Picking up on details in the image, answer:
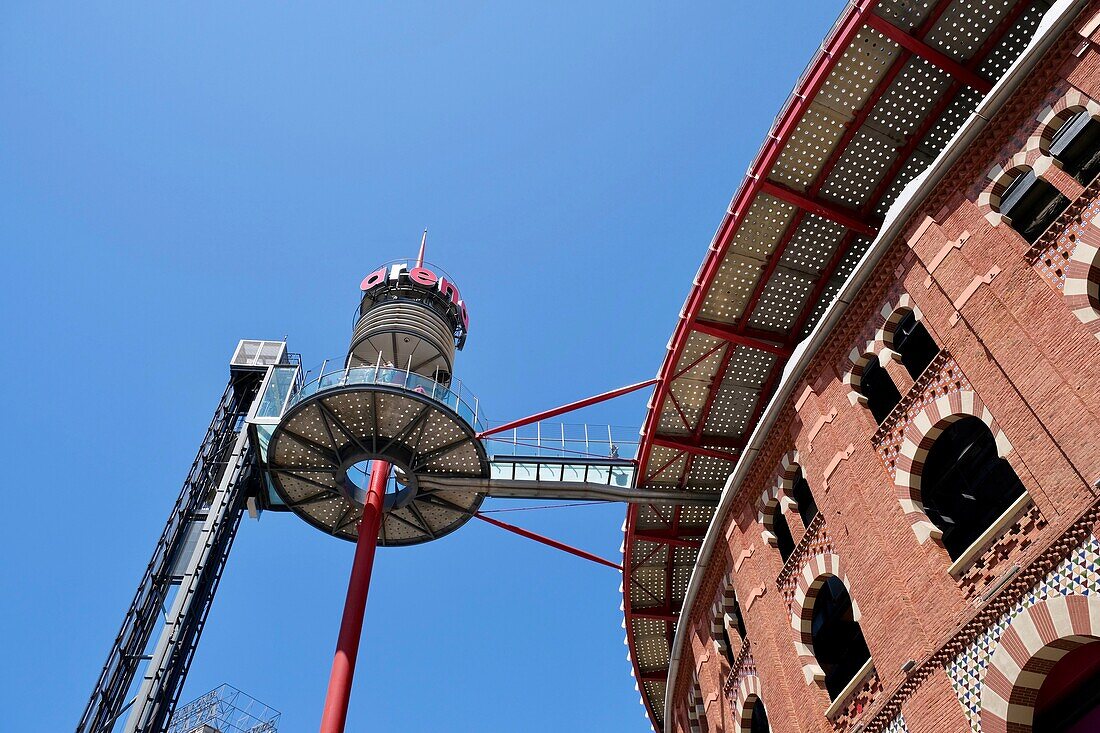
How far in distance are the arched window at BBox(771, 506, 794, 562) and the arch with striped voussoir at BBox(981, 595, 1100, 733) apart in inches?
321

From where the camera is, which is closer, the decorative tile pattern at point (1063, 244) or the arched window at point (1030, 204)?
the decorative tile pattern at point (1063, 244)

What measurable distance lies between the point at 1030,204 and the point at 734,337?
8.02 m

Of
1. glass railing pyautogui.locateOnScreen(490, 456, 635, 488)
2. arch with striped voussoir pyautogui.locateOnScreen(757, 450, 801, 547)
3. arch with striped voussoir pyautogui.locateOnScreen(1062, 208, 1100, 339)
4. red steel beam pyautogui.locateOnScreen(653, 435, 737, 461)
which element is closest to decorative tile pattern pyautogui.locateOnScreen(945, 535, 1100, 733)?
arch with striped voussoir pyautogui.locateOnScreen(1062, 208, 1100, 339)

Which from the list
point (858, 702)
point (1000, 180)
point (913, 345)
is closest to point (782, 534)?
point (858, 702)

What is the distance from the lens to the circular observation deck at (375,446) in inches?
983

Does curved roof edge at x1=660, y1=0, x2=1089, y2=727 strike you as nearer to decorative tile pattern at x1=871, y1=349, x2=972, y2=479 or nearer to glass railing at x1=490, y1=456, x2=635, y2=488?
decorative tile pattern at x1=871, y1=349, x2=972, y2=479

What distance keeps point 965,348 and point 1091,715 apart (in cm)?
580

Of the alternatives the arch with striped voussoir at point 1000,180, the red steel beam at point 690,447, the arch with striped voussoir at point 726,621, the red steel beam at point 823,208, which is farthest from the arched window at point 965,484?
the red steel beam at point 690,447

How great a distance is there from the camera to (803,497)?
65.5 ft

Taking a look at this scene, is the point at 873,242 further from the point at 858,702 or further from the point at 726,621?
the point at 726,621

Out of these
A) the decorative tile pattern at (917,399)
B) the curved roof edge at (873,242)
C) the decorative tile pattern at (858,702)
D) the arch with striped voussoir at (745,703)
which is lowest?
the decorative tile pattern at (858,702)

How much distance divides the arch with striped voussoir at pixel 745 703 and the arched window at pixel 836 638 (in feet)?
6.36

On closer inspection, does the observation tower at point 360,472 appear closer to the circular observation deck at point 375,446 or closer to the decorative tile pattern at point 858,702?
the circular observation deck at point 375,446

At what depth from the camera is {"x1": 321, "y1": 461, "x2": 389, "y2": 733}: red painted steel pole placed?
21938 mm
